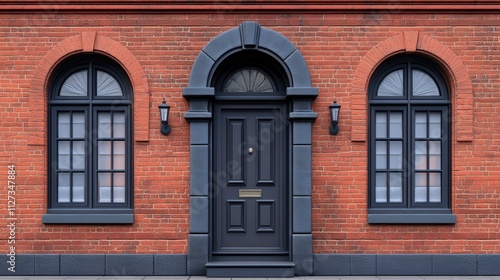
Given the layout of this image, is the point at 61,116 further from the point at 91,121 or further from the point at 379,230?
the point at 379,230

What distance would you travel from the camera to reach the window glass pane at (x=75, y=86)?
9055 mm

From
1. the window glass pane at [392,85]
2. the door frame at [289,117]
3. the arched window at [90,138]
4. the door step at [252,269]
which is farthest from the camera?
the window glass pane at [392,85]

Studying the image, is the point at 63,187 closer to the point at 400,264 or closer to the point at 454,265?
the point at 400,264

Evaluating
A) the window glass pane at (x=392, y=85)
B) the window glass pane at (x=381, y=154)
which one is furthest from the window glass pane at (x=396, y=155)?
Result: the window glass pane at (x=392, y=85)

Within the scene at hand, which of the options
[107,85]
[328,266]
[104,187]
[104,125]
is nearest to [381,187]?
[328,266]

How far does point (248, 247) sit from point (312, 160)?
191 cm

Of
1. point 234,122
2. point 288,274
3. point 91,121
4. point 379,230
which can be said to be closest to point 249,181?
point 234,122

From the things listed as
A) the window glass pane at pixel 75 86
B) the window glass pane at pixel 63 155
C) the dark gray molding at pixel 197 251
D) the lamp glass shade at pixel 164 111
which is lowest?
the dark gray molding at pixel 197 251

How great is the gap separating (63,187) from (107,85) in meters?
1.95

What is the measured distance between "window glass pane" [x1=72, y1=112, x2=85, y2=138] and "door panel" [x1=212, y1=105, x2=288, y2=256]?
2.34 m

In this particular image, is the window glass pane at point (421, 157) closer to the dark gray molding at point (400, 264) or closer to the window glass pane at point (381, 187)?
the window glass pane at point (381, 187)

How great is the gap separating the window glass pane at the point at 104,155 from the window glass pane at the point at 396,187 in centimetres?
496

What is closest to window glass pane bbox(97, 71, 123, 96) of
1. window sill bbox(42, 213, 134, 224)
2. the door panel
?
the door panel

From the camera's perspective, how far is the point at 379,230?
8.77 meters
